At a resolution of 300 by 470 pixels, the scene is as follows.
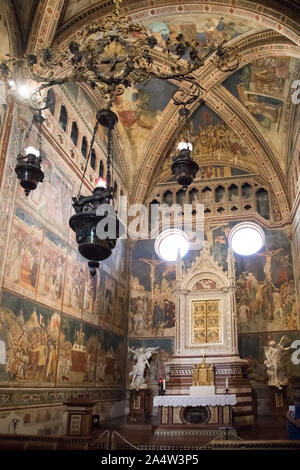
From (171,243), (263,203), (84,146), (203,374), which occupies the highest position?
(84,146)

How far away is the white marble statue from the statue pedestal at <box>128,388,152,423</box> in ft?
15.3

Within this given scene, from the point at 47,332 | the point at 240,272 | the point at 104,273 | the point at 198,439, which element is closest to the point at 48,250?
the point at 47,332

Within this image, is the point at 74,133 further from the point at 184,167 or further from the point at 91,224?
the point at 91,224

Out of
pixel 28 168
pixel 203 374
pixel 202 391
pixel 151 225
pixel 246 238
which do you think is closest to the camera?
pixel 28 168

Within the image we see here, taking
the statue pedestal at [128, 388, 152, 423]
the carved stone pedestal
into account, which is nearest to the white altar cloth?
the statue pedestal at [128, 388, 152, 423]

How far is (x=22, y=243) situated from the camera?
1114 centimetres

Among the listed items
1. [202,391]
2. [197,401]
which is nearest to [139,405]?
[202,391]

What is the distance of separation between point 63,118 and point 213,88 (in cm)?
624

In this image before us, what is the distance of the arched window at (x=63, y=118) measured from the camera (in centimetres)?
1439

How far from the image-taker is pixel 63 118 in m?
14.6

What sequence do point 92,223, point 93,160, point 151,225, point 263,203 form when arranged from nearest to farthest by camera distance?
point 92,223 → point 93,160 → point 263,203 → point 151,225

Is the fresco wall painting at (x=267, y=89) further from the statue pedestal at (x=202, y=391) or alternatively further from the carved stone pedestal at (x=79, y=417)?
the carved stone pedestal at (x=79, y=417)

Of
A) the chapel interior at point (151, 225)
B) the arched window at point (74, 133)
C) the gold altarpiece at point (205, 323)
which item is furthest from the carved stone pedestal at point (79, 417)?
the arched window at point (74, 133)
